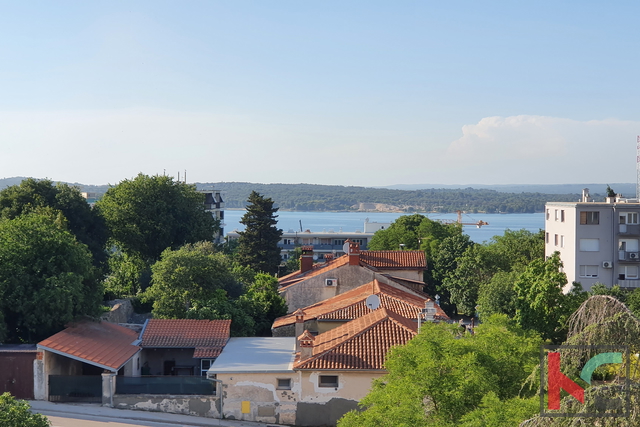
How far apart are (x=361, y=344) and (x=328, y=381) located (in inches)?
74.6

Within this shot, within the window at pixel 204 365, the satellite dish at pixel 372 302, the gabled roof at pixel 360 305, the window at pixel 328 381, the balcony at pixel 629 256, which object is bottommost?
the window at pixel 204 365

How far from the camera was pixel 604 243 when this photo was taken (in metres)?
43.9

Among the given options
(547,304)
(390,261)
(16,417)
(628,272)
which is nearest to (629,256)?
(628,272)

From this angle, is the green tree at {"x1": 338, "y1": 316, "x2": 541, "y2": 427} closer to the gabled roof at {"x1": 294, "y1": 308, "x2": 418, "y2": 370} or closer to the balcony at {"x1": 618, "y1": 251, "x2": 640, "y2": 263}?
the gabled roof at {"x1": 294, "y1": 308, "x2": 418, "y2": 370}

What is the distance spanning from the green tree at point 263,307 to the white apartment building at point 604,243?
65.3 ft

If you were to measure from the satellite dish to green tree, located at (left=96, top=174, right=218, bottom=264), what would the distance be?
2615 centimetres

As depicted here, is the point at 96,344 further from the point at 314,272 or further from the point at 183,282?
the point at 314,272

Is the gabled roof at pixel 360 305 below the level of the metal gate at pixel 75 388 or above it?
above

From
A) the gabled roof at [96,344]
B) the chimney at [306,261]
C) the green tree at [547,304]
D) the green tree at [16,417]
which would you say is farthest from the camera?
the chimney at [306,261]

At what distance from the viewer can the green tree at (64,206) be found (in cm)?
4666

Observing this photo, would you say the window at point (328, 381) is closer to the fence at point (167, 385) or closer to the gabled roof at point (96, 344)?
the fence at point (167, 385)

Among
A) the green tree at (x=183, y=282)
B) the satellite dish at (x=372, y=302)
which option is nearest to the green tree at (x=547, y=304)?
the satellite dish at (x=372, y=302)

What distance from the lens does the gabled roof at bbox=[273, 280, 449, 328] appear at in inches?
1219

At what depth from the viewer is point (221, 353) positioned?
27.5 meters
